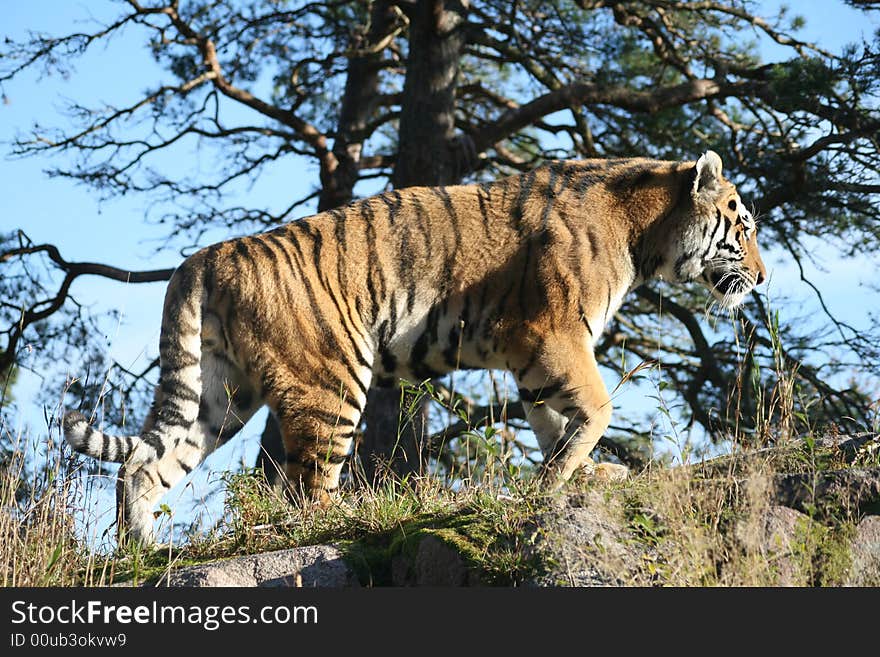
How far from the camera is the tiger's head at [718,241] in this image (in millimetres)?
6746

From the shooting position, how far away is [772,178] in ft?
36.8

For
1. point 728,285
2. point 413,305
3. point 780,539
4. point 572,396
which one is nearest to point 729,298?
point 728,285

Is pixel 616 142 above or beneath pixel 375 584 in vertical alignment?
above

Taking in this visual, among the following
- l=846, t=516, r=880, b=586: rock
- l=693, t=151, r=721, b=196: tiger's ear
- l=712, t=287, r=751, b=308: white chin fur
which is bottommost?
l=846, t=516, r=880, b=586: rock

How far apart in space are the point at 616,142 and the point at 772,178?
8.47 ft

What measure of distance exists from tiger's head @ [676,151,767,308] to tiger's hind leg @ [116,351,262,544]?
3.03m

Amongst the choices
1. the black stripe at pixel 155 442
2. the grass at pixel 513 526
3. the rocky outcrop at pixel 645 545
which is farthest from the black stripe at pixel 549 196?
the black stripe at pixel 155 442

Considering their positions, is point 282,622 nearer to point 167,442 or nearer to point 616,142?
point 167,442

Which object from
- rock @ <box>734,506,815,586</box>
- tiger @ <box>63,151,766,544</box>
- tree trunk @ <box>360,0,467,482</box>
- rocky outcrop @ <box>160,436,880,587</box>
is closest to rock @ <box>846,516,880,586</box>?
rocky outcrop @ <box>160,436,880,587</box>

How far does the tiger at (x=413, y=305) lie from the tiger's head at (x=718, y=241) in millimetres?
15

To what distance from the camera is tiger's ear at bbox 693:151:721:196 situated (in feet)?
21.9

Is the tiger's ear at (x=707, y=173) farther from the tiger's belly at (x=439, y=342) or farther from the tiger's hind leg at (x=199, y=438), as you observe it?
the tiger's hind leg at (x=199, y=438)

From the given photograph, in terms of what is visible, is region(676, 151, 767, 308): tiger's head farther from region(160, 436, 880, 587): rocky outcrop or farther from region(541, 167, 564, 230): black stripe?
region(160, 436, 880, 587): rocky outcrop

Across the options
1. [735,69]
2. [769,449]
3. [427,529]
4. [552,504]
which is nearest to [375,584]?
[427,529]
